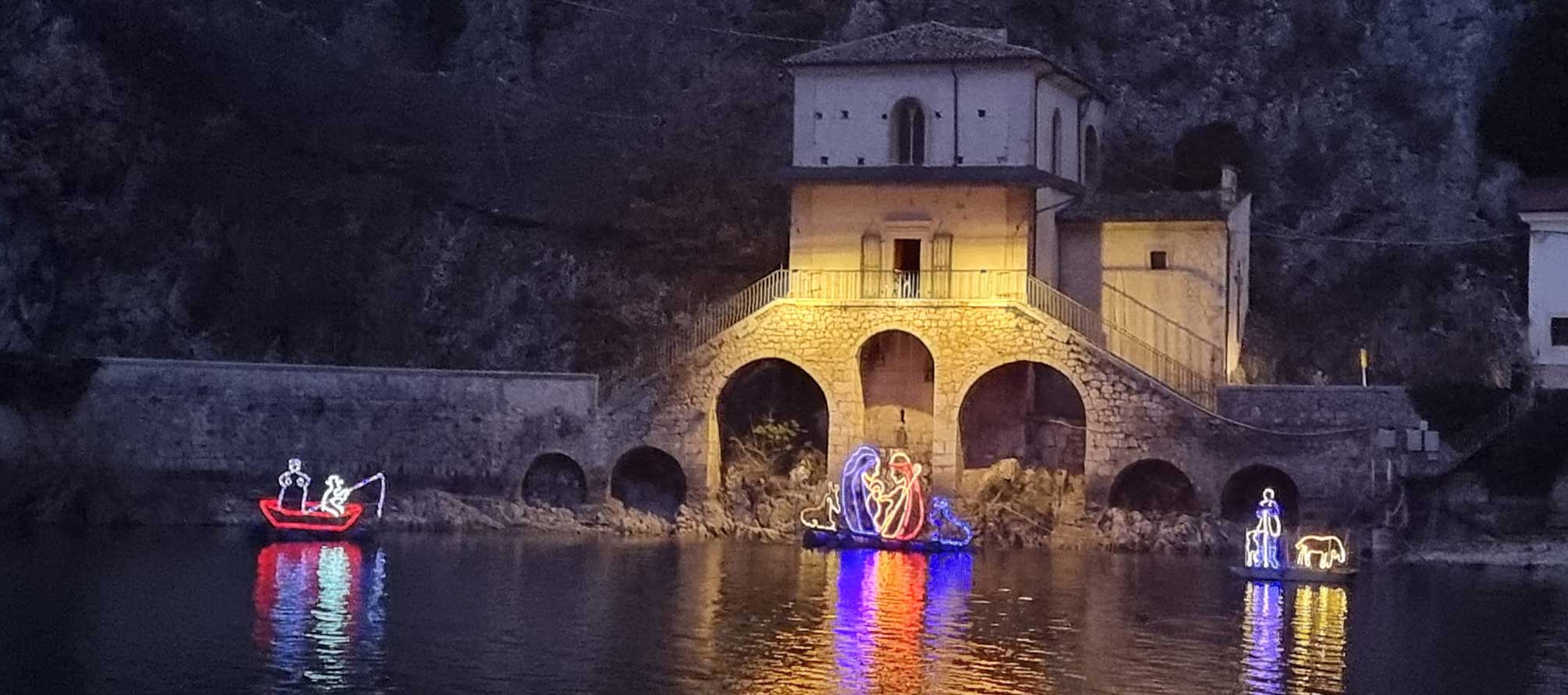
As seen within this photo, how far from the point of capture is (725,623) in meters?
41.4

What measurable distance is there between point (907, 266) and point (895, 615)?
1695 cm

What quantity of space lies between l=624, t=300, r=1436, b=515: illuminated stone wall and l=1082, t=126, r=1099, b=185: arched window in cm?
854

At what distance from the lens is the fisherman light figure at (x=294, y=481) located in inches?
2200

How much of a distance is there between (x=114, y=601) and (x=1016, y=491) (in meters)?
22.7

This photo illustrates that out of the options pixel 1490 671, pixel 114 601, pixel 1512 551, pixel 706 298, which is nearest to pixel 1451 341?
pixel 1512 551

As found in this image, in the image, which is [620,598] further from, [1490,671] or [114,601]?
[1490,671]

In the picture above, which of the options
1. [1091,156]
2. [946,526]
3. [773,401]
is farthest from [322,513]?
[1091,156]

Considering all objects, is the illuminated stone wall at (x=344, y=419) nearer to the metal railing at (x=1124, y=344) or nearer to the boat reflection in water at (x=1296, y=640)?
the metal railing at (x=1124, y=344)

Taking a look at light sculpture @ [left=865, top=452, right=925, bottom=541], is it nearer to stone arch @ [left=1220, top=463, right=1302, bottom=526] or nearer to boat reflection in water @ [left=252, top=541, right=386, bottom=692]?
stone arch @ [left=1220, top=463, right=1302, bottom=526]

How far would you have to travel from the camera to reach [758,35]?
76.9 m

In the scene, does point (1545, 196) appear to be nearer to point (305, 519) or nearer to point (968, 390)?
point (968, 390)

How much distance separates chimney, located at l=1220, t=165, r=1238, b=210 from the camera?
5838 cm

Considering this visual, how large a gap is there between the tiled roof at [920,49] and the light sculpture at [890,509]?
9.74m

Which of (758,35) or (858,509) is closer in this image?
(858,509)
